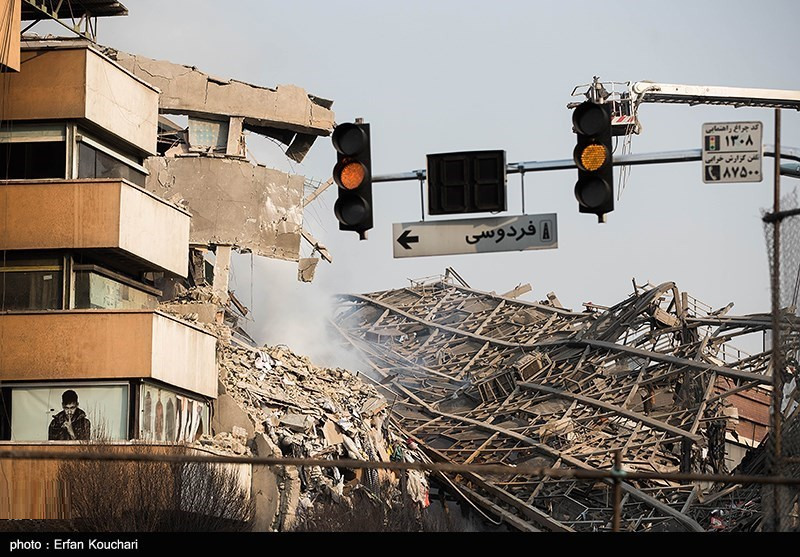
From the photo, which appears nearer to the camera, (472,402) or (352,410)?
(352,410)

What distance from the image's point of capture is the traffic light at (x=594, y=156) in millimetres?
16031

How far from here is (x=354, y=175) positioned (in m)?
16.8

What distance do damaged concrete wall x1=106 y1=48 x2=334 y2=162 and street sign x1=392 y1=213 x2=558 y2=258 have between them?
29.2 metres

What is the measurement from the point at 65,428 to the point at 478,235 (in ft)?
47.7

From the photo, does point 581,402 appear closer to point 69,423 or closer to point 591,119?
point 69,423

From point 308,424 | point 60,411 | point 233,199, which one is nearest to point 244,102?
point 233,199

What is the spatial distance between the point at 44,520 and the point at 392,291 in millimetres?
48728

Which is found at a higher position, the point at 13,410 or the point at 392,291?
the point at 392,291

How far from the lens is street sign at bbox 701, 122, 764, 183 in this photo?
634 inches

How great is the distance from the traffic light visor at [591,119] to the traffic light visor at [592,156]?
16 cm

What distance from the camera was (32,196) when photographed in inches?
1169

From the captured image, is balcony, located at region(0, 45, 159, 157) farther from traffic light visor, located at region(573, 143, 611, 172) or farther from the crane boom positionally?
traffic light visor, located at region(573, 143, 611, 172)

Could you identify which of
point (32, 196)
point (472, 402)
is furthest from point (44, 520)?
point (472, 402)
